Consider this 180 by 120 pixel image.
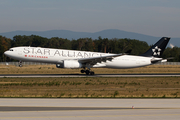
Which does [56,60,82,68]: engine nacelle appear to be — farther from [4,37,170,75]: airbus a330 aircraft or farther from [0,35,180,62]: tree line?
[0,35,180,62]: tree line

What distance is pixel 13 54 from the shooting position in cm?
4109

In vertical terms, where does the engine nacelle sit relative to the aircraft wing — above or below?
below

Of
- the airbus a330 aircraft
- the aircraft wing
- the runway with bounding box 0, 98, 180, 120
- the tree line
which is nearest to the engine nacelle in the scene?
the airbus a330 aircraft

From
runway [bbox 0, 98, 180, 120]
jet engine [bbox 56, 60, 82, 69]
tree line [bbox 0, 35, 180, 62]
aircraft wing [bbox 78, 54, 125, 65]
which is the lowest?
runway [bbox 0, 98, 180, 120]

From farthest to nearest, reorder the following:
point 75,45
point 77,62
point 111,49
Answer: point 75,45 < point 111,49 < point 77,62

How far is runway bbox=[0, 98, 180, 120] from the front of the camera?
1171cm
